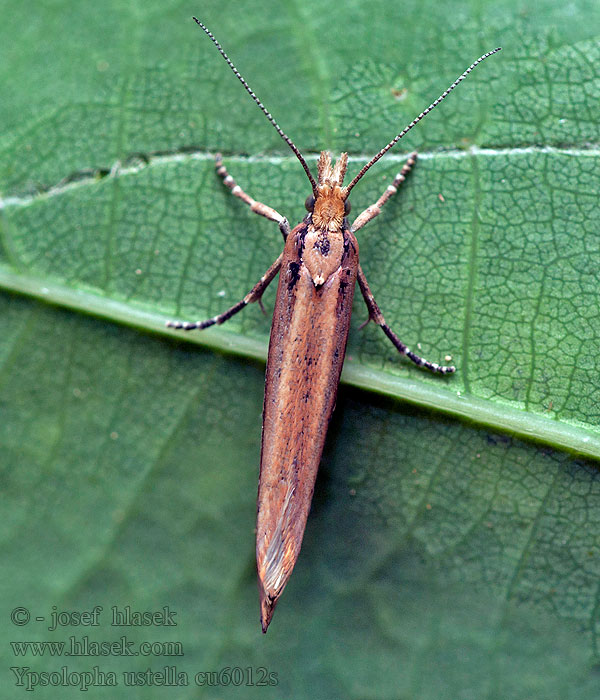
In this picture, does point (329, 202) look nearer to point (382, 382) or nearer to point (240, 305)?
point (240, 305)

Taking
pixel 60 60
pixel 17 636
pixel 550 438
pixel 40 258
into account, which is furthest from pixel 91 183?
pixel 550 438

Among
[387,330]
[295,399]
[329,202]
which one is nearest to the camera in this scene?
[295,399]

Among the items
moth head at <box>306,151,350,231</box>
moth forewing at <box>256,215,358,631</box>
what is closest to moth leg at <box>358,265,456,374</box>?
moth forewing at <box>256,215,358,631</box>

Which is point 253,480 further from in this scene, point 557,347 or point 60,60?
point 60,60

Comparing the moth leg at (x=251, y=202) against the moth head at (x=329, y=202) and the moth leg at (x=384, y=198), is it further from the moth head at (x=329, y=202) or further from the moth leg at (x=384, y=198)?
the moth leg at (x=384, y=198)

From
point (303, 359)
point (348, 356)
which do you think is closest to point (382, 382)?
point (348, 356)

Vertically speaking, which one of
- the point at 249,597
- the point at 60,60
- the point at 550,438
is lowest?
the point at 249,597

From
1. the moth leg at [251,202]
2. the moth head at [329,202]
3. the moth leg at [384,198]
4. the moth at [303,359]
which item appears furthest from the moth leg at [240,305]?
the moth leg at [384,198]
